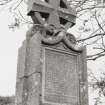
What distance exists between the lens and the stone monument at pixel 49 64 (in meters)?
5.70

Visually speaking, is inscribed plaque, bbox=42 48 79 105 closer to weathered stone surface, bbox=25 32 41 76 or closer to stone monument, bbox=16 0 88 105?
stone monument, bbox=16 0 88 105

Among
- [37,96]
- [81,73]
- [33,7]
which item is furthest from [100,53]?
[37,96]

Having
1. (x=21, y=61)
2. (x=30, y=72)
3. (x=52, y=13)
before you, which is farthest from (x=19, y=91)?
(x=52, y=13)

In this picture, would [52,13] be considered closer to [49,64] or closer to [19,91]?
[49,64]

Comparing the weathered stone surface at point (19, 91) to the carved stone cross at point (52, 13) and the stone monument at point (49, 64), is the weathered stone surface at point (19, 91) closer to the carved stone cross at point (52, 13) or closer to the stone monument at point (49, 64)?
the stone monument at point (49, 64)

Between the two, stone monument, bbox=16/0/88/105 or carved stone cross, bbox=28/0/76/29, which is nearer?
stone monument, bbox=16/0/88/105

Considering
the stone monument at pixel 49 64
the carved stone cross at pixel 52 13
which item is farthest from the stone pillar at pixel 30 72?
the carved stone cross at pixel 52 13

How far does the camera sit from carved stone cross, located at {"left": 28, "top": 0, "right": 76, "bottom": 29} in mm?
6363

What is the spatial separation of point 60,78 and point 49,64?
→ 38 cm

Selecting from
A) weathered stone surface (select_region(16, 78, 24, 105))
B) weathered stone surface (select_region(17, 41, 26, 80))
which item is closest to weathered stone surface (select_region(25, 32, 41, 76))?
weathered stone surface (select_region(17, 41, 26, 80))

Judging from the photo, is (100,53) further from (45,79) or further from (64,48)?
(45,79)

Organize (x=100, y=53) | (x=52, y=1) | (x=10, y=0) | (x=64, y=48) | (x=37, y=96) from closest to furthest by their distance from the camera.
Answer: (x=37, y=96) → (x=64, y=48) → (x=52, y=1) → (x=10, y=0) → (x=100, y=53)

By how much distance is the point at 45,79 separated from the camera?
5.74 metres

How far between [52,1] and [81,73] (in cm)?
185
